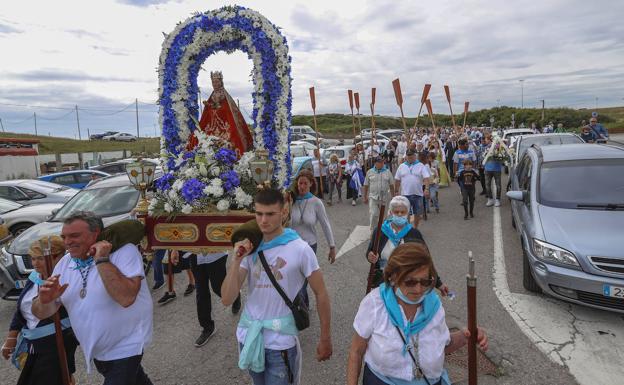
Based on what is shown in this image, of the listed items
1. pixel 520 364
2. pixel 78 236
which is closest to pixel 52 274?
pixel 78 236

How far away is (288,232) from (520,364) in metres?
2.83

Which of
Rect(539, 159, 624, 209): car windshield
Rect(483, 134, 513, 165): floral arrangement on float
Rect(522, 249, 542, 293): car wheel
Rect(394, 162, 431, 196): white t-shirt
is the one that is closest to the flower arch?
Rect(522, 249, 542, 293): car wheel

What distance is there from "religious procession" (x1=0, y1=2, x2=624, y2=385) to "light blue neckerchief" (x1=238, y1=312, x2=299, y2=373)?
14 mm

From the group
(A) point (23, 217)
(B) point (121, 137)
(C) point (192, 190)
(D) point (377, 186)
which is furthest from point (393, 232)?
(B) point (121, 137)

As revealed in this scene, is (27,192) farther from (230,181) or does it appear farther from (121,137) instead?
(121,137)

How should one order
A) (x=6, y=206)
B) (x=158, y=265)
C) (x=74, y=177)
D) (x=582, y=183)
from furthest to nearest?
(x=74, y=177) → (x=6, y=206) → (x=158, y=265) → (x=582, y=183)

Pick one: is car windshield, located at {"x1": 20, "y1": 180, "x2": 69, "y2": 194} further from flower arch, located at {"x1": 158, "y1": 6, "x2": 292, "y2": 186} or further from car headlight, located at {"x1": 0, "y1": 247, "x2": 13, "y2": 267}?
flower arch, located at {"x1": 158, "y1": 6, "x2": 292, "y2": 186}

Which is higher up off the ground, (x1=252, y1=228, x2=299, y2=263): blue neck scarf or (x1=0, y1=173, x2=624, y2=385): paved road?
(x1=252, y1=228, x2=299, y2=263): blue neck scarf

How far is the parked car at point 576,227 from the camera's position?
436cm

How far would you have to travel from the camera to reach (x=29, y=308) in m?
2.92

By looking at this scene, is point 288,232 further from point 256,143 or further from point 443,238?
point 443,238

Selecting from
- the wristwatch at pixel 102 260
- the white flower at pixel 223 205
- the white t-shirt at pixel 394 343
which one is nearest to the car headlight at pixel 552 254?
the white t-shirt at pixel 394 343

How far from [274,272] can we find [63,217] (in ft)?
20.5

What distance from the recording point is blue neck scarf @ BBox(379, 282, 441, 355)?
85.6 inches
